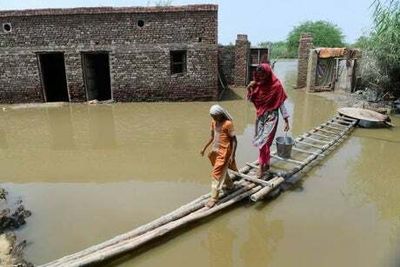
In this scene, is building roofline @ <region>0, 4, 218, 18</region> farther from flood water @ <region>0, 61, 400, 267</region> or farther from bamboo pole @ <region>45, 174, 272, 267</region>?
bamboo pole @ <region>45, 174, 272, 267</region>

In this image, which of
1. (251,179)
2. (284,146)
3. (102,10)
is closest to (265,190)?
(251,179)

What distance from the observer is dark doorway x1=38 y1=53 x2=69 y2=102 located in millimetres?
14766

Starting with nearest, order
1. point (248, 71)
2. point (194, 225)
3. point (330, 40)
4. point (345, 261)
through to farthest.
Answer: point (345, 261)
point (194, 225)
point (248, 71)
point (330, 40)

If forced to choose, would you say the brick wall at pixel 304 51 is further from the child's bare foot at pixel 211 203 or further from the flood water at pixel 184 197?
the child's bare foot at pixel 211 203

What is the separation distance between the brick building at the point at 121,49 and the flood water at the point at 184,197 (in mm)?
3582

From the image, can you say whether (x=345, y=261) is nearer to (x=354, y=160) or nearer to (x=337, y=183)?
(x=337, y=183)

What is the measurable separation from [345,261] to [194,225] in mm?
1856

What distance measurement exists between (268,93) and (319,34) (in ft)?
139

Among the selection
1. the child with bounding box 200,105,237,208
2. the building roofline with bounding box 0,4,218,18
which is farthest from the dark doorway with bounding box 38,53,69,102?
the child with bounding box 200,105,237,208

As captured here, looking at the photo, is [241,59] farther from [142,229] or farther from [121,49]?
[142,229]

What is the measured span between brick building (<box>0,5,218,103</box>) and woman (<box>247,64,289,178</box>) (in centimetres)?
804

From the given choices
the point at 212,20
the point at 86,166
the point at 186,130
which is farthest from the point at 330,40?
the point at 86,166

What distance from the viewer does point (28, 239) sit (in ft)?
14.9

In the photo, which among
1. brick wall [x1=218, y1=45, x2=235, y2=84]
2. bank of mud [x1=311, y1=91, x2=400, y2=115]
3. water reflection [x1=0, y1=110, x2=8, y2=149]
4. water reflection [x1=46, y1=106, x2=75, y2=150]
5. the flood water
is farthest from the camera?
brick wall [x1=218, y1=45, x2=235, y2=84]
